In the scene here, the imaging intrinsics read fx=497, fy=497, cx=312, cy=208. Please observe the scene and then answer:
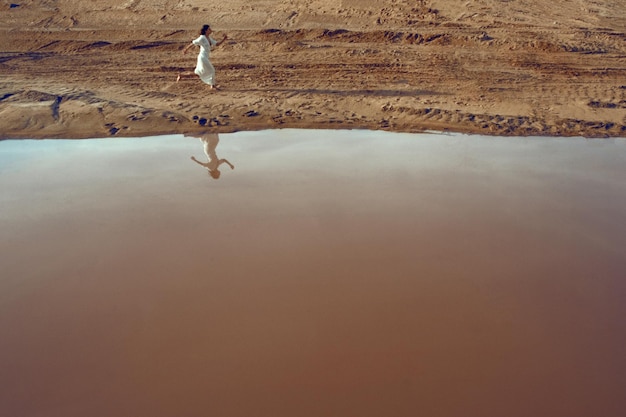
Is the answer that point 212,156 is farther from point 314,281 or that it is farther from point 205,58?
point 314,281

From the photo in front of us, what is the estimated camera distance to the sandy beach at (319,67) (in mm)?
7211

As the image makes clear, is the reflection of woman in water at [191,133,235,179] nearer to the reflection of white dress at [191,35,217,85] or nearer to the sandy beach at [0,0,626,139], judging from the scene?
the sandy beach at [0,0,626,139]

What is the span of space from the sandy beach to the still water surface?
0.90 meters

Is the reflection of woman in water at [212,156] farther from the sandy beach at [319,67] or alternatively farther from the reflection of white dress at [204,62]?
the reflection of white dress at [204,62]

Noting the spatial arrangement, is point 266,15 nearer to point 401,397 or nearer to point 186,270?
point 186,270

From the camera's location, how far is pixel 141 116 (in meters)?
7.17

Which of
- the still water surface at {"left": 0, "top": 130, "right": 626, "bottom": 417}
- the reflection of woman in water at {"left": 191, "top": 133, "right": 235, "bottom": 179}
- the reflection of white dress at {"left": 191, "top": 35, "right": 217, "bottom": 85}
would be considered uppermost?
the reflection of white dress at {"left": 191, "top": 35, "right": 217, "bottom": 85}

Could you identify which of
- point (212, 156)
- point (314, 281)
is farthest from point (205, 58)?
point (314, 281)

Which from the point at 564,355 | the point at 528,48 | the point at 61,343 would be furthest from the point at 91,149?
the point at 528,48

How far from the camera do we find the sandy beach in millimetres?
7211

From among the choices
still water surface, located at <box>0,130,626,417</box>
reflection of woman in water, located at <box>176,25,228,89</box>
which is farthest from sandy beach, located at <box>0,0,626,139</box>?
still water surface, located at <box>0,130,626,417</box>

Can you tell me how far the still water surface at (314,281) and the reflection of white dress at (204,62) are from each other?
2295 millimetres

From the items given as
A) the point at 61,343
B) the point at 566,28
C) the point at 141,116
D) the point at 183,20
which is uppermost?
the point at 183,20

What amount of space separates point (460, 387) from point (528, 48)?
922 centimetres
